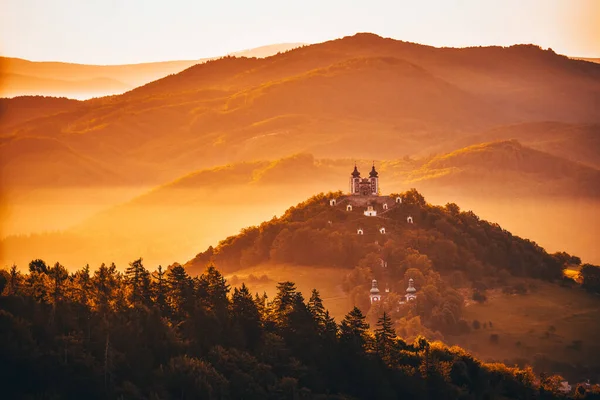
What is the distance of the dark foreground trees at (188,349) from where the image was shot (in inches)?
2990

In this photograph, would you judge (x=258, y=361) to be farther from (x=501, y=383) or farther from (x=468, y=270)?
(x=468, y=270)

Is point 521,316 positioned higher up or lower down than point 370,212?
lower down

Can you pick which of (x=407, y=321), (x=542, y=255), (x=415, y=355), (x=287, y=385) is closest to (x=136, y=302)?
(x=287, y=385)

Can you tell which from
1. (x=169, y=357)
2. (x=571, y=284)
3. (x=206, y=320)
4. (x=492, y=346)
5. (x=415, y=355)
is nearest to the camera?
(x=169, y=357)

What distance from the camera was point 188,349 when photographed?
3297 inches

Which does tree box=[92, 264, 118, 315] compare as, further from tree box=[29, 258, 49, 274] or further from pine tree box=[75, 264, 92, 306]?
tree box=[29, 258, 49, 274]

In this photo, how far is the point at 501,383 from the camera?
101625 millimetres

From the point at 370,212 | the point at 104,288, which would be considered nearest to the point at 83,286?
the point at 104,288

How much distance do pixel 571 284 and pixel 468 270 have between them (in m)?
13.0

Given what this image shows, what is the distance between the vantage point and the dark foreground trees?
75938mm

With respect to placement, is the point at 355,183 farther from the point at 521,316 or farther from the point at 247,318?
the point at 247,318

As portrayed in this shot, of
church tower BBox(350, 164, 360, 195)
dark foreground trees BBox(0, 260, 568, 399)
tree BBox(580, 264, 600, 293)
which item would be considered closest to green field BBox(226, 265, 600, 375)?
tree BBox(580, 264, 600, 293)

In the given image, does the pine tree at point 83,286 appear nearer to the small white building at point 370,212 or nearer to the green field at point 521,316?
the green field at point 521,316

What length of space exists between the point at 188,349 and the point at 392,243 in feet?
313
